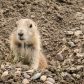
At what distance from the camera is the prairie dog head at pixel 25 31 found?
4.56 metres

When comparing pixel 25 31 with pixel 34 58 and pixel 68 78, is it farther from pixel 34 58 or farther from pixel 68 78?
pixel 68 78

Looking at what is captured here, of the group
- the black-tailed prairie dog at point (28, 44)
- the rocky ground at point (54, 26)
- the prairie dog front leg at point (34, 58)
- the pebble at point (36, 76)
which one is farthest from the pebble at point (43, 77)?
the rocky ground at point (54, 26)

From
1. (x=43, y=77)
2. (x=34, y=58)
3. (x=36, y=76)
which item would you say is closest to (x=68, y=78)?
(x=43, y=77)

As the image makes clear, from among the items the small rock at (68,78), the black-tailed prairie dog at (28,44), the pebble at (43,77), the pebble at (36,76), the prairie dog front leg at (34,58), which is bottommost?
the small rock at (68,78)

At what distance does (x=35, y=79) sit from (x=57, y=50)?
3070 millimetres

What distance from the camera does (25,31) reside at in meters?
4.66

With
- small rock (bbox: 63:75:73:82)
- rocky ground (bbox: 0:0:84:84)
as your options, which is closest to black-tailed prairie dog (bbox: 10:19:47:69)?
rocky ground (bbox: 0:0:84:84)

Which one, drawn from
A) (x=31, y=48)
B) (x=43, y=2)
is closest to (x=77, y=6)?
(x=43, y=2)

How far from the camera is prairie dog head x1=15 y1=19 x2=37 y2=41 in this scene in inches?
179

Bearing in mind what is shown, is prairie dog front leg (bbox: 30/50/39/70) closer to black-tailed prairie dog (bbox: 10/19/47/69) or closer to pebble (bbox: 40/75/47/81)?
black-tailed prairie dog (bbox: 10/19/47/69)

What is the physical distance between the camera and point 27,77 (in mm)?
4012

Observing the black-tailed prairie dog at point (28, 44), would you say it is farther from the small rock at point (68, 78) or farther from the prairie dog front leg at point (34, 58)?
the small rock at point (68, 78)

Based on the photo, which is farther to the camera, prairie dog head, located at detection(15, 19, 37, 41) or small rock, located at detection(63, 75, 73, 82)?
prairie dog head, located at detection(15, 19, 37, 41)

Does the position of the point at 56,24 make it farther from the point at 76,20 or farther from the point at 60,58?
the point at 60,58
